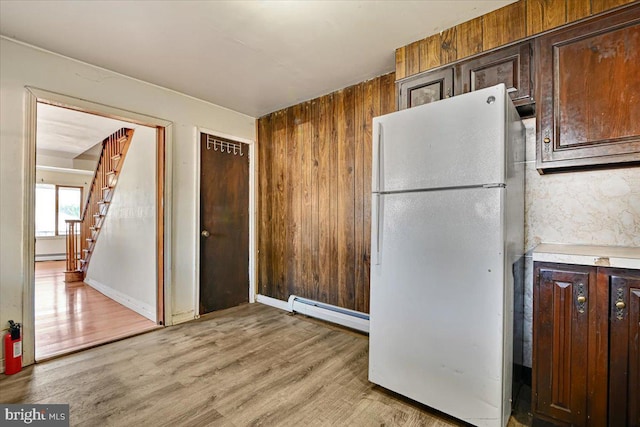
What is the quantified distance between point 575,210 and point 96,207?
6427 mm

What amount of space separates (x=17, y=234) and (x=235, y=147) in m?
2.21

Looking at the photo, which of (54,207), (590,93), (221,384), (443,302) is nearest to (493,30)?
(590,93)

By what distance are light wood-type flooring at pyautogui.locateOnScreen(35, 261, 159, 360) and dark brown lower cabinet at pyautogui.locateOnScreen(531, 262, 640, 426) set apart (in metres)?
3.27

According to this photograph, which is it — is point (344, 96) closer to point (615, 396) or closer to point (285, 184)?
point (285, 184)

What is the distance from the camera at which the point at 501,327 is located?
1368 millimetres

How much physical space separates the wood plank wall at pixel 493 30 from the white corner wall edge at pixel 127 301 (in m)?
3.52

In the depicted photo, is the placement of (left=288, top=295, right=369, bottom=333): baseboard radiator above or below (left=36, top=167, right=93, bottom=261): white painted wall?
below

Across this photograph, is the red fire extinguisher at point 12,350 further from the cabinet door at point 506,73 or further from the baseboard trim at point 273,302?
the cabinet door at point 506,73

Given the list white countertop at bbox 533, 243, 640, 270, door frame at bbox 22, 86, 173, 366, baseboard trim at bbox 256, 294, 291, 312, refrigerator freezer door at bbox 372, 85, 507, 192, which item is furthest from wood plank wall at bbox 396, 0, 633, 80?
baseboard trim at bbox 256, 294, 291, 312

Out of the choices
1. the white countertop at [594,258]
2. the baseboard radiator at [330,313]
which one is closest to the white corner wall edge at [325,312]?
the baseboard radiator at [330,313]

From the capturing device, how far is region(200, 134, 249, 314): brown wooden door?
11.1ft

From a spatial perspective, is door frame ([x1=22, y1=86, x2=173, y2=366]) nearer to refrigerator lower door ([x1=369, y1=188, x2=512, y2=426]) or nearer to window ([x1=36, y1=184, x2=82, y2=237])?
refrigerator lower door ([x1=369, y1=188, x2=512, y2=426])

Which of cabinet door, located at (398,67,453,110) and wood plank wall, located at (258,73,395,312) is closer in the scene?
cabinet door, located at (398,67,453,110)

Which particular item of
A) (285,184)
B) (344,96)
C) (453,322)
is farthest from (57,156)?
(453,322)
